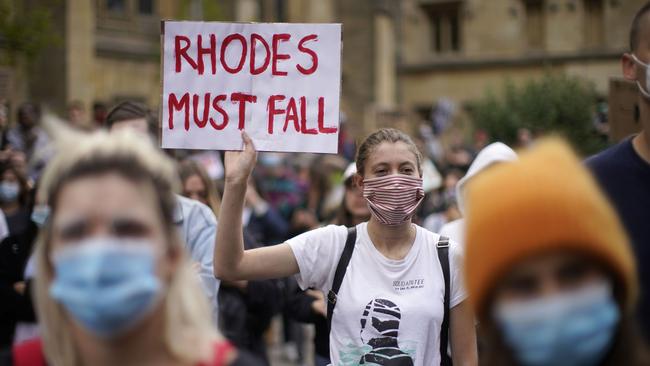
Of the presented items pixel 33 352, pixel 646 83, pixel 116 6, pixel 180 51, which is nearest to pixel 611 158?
pixel 646 83

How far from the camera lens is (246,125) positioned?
4.75 metres

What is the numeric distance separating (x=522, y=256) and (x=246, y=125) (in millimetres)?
2695

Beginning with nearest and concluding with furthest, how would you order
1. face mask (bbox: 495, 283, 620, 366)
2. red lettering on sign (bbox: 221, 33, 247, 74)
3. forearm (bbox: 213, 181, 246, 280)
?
face mask (bbox: 495, 283, 620, 366)
forearm (bbox: 213, 181, 246, 280)
red lettering on sign (bbox: 221, 33, 247, 74)

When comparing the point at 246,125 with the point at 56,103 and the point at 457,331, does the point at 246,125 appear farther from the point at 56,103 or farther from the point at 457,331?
the point at 56,103

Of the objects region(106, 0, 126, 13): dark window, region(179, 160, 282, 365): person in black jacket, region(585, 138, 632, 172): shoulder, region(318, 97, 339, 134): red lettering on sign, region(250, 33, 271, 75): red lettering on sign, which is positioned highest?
region(106, 0, 126, 13): dark window

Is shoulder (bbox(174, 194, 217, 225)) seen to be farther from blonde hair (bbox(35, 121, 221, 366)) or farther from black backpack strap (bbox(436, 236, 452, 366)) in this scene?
blonde hair (bbox(35, 121, 221, 366))

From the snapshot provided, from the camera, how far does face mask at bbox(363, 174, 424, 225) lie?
4484 mm

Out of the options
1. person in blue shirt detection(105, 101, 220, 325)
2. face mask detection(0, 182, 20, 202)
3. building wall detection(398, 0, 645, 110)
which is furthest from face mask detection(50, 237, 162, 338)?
building wall detection(398, 0, 645, 110)

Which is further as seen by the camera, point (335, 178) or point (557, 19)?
point (557, 19)

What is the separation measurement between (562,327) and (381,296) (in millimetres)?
2131

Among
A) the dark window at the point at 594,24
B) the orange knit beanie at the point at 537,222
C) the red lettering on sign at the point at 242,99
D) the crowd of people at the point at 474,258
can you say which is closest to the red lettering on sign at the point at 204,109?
the red lettering on sign at the point at 242,99

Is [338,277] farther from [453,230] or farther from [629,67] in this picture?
[453,230]

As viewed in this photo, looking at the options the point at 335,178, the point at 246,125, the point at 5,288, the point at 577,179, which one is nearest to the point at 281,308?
the point at 5,288

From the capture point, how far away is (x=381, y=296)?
429cm
